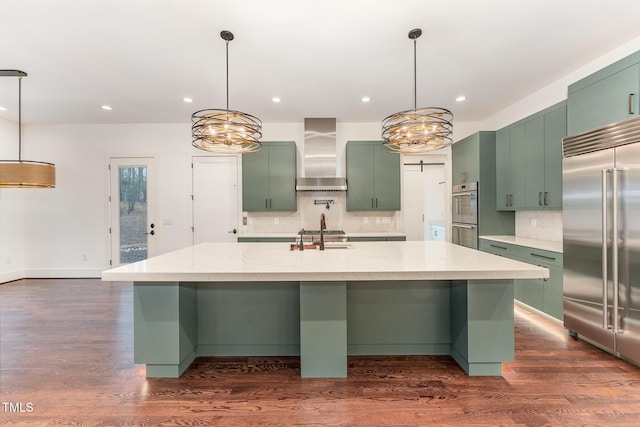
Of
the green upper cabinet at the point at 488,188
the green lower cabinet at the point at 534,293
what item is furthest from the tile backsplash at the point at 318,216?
the green lower cabinet at the point at 534,293

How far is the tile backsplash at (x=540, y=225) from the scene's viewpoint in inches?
144

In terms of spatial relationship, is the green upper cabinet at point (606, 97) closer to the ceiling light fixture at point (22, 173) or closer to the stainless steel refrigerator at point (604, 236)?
the stainless steel refrigerator at point (604, 236)

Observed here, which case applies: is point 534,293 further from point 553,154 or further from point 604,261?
point 553,154

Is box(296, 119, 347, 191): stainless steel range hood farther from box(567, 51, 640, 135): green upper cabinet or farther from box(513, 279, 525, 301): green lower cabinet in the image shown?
box(567, 51, 640, 135): green upper cabinet

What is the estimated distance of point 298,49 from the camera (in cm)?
282

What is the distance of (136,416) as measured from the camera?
177 centimetres

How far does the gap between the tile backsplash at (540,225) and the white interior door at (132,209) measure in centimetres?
602

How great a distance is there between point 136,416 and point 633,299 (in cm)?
356

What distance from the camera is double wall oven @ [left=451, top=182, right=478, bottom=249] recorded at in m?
4.36

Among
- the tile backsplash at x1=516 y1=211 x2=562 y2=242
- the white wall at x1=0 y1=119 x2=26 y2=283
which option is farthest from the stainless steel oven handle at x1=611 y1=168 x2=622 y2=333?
the white wall at x1=0 y1=119 x2=26 y2=283

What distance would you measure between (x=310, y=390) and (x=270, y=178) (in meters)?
3.45

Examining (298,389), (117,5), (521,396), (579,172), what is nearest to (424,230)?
(579,172)

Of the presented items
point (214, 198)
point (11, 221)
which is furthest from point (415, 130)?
point (11, 221)

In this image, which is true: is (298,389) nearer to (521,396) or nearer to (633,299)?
(521,396)
